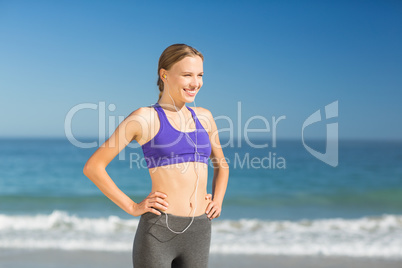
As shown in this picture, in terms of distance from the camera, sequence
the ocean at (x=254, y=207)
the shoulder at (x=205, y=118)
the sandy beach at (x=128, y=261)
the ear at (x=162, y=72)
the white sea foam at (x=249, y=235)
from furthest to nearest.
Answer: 1. the ocean at (x=254, y=207)
2. the white sea foam at (x=249, y=235)
3. the sandy beach at (x=128, y=261)
4. the shoulder at (x=205, y=118)
5. the ear at (x=162, y=72)

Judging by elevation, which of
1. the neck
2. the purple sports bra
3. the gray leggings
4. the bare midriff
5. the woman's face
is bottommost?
the gray leggings

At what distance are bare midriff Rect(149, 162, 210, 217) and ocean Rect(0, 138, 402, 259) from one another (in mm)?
4185

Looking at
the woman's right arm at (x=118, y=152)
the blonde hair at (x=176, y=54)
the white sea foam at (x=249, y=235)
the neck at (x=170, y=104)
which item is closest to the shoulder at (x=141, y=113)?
the woman's right arm at (x=118, y=152)

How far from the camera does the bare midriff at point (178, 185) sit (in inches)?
91.6

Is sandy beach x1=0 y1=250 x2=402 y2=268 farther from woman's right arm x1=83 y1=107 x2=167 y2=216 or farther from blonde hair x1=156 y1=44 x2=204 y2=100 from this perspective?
blonde hair x1=156 y1=44 x2=204 y2=100

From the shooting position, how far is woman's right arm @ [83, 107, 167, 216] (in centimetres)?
227

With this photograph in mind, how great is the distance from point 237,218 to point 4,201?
271 inches

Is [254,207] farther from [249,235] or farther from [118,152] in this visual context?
[118,152]

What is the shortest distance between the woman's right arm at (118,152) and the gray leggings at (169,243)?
59 millimetres

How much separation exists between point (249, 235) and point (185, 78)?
567 cm

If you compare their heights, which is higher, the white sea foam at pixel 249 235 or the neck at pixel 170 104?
the white sea foam at pixel 249 235

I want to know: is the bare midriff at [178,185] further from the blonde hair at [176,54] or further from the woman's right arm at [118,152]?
the blonde hair at [176,54]

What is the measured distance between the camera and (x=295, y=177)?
55.3 ft

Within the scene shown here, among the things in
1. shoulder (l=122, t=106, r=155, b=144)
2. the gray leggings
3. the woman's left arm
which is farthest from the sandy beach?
shoulder (l=122, t=106, r=155, b=144)
